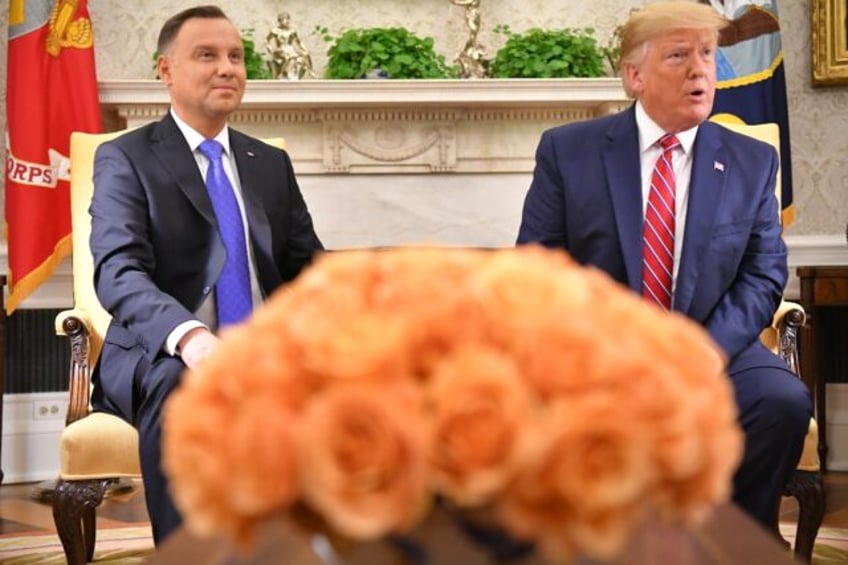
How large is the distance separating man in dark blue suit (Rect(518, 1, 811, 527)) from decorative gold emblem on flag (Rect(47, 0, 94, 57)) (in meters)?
2.63

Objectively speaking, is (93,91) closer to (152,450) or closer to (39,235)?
(39,235)

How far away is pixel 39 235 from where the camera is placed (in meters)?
4.87

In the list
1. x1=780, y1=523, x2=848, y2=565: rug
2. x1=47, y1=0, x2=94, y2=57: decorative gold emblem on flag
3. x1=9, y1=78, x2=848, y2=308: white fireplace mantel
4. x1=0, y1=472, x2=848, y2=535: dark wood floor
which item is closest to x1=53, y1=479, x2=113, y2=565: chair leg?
x1=0, y1=472, x2=848, y2=535: dark wood floor

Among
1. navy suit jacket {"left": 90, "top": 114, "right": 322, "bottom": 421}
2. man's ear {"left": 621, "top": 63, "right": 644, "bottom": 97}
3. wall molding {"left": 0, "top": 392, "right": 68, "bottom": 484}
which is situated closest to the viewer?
navy suit jacket {"left": 90, "top": 114, "right": 322, "bottom": 421}

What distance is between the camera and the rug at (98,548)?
353cm

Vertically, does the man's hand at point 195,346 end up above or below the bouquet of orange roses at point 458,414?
below

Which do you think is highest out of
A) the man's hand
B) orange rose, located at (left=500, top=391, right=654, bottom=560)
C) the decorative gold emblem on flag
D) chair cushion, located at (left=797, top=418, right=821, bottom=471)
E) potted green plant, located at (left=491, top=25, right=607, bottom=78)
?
the decorative gold emblem on flag

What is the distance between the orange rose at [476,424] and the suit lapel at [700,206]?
213 centimetres

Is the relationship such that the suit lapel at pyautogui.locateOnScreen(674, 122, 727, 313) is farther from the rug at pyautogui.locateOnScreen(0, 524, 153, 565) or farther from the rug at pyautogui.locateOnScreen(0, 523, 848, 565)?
the rug at pyautogui.locateOnScreen(0, 524, 153, 565)

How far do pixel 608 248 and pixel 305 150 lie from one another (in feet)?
8.19

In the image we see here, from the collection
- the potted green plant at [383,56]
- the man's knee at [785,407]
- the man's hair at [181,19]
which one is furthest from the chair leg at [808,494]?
the potted green plant at [383,56]

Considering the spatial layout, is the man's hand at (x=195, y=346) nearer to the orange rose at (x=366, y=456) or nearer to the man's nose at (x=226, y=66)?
the man's nose at (x=226, y=66)

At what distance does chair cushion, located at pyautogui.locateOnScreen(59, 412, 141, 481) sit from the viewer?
113 inches

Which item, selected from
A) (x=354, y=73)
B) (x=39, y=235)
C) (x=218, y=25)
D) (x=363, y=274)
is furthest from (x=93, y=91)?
(x=363, y=274)
